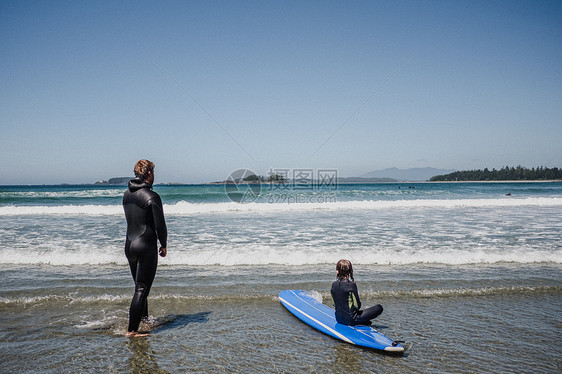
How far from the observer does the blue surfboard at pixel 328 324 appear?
3.76 meters

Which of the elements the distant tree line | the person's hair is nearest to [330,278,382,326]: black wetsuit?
the person's hair

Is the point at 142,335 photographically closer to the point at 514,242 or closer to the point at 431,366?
the point at 431,366

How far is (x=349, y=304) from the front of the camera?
4.29m

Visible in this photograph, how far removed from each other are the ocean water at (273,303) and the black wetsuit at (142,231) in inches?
27.8

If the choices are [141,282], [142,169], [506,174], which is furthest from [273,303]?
[506,174]

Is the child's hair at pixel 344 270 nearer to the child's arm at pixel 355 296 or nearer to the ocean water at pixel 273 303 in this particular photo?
the child's arm at pixel 355 296

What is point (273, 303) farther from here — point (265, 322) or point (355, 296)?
point (355, 296)

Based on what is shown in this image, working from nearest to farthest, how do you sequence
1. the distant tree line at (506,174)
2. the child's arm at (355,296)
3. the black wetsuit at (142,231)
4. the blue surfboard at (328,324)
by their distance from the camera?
the blue surfboard at (328,324), the black wetsuit at (142,231), the child's arm at (355,296), the distant tree line at (506,174)

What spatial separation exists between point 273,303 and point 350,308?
1.50 meters

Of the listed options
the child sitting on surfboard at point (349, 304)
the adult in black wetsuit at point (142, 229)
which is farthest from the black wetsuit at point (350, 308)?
the adult in black wetsuit at point (142, 229)

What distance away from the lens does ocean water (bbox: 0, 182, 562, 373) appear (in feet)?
11.8

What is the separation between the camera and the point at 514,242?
9.56 m

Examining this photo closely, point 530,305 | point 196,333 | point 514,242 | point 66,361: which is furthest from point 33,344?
point 514,242

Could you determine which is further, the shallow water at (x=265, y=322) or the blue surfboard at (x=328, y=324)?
the blue surfboard at (x=328, y=324)
